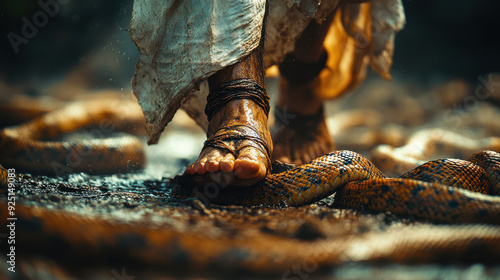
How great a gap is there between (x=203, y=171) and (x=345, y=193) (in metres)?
0.62

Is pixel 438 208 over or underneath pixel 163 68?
underneath

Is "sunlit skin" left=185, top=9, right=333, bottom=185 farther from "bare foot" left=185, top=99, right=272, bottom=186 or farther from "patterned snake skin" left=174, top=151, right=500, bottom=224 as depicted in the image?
"patterned snake skin" left=174, top=151, right=500, bottom=224

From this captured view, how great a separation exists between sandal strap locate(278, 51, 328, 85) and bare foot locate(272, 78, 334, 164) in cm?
5

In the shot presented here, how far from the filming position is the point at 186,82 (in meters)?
1.80

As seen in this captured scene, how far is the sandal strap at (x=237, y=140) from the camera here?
1.56 meters

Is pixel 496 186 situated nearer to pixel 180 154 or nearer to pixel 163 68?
pixel 163 68

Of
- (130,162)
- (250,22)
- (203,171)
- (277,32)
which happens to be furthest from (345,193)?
(130,162)

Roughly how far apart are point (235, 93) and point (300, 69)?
1.17 meters

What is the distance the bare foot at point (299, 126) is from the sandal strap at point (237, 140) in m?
0.97

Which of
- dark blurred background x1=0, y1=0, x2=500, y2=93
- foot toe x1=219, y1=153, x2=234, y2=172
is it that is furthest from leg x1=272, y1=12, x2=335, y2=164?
dark blurred background x1=0, y1=0, x2=500, y2=93

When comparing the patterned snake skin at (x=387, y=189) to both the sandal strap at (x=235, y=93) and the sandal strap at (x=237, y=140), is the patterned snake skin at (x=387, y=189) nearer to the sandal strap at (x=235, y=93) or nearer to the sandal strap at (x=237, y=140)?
the sandal strap at (x=237, y=140)

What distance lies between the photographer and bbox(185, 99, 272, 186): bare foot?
139 centimetres

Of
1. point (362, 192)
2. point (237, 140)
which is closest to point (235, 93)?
point (237, 140)

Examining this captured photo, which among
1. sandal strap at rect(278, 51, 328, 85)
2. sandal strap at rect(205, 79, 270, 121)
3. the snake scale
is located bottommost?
the snake scale
